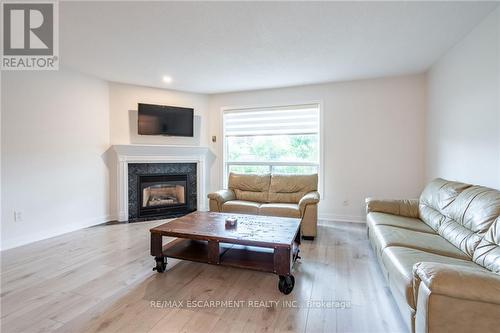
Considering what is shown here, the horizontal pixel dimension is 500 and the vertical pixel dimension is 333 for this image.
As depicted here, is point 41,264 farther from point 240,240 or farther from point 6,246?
point 240,240

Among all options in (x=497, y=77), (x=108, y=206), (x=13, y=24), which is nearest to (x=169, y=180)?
(x=108, y=206)

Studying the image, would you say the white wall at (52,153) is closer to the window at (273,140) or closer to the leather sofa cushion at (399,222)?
the window at (273,140)

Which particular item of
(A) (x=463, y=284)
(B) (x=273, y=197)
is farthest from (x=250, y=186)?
(A) (x=463, y=284)

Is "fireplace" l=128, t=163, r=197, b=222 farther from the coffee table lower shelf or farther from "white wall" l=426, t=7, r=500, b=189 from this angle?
"white wall" l=426, t=7, r=500, b=189

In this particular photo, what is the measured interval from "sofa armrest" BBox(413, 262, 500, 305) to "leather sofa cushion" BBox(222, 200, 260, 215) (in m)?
2.48

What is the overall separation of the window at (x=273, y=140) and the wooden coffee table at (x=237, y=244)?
6.65 ft

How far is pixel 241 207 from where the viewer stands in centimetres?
360

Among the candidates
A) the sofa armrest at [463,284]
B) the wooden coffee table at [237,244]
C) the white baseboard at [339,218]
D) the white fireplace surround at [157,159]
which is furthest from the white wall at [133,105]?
A: the sofa armrest at [463,284]

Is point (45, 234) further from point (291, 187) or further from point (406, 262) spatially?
point (406, 262)

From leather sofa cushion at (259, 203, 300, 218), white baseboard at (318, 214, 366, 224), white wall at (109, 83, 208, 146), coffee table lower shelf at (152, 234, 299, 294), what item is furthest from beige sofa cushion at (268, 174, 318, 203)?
white wall at (109, 83, 208, 146)

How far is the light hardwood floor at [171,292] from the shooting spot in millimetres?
1608

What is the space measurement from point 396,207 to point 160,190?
13.0ft

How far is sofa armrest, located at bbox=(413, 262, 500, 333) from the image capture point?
1070 mm

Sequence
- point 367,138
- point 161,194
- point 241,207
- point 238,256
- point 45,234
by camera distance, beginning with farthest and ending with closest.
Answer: point 161,194 → point 367,138 → point 241,207 → point 45,234 → point 238,256
